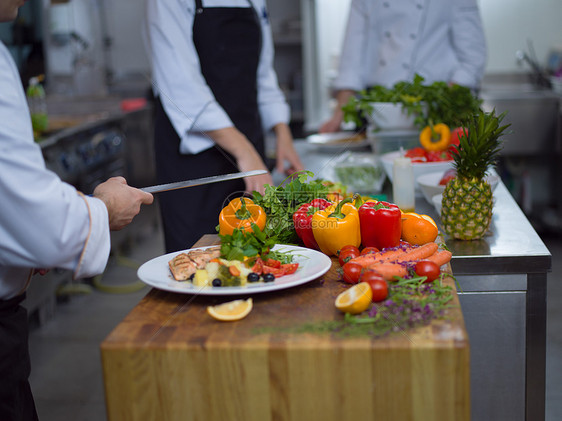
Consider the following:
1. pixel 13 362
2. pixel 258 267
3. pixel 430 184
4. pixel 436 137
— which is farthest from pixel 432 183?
pixel 13 362

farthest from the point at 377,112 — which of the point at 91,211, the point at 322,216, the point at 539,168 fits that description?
the point at 539,168

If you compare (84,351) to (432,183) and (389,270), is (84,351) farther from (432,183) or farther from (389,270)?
(389,270)

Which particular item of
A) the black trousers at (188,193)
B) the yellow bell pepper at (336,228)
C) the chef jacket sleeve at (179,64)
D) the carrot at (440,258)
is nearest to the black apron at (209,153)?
the black trousers at (188,193)

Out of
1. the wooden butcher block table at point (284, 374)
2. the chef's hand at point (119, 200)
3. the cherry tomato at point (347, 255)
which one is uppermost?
the chef's hand at point (119, 200)

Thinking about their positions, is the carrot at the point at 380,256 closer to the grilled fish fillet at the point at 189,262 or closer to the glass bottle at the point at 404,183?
the grilled fish fillet at the point at 189,262

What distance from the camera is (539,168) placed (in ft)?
Result: 15.5

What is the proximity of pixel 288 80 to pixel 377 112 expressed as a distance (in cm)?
411

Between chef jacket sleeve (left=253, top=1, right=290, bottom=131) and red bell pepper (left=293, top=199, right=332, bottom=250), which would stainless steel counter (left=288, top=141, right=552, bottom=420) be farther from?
chef jacket sleeve (left=253, top=1, right=290, bottom=131)

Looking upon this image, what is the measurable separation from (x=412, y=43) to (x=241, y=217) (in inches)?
74.7

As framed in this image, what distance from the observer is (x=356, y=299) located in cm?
110

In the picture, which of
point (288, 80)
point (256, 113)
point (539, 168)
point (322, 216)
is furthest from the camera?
point (288, 80)

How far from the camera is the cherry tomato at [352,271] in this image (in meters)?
1.25

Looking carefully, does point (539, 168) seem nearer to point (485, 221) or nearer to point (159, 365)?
point (485, 221)

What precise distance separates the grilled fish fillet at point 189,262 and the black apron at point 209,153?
2.67 feet
